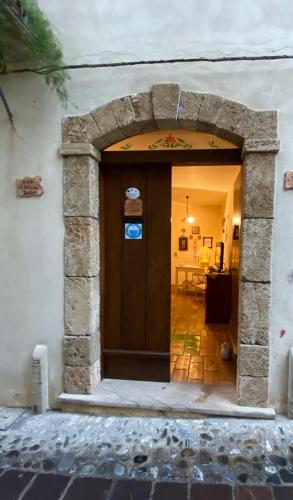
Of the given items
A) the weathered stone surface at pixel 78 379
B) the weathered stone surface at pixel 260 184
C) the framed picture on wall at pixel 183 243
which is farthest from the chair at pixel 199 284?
the weathered stone surface at pixel 260 184

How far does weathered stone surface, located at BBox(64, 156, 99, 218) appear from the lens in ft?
8.09

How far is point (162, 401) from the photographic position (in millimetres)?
2473

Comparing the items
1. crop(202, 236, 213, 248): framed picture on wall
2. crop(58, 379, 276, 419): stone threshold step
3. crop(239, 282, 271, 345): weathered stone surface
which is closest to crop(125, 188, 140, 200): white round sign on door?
crop(239, 282, 271, 345): weathered stone surface

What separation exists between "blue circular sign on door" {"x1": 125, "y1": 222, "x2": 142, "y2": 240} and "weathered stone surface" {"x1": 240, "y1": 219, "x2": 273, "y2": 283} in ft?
2.79

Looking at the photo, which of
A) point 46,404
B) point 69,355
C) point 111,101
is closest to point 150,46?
point 111,101

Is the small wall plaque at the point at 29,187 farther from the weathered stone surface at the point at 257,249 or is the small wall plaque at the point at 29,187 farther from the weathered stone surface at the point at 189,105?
the weathered stone surface at the point at 257,249

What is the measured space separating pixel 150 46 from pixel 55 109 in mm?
828

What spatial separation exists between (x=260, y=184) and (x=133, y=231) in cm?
106

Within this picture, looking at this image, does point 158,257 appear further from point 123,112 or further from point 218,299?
point 218,299

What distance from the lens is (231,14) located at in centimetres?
231

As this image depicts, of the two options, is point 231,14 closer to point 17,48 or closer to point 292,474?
point 17,48

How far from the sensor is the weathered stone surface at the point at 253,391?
2.39 meters

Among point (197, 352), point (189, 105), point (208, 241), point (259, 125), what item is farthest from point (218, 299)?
point (208, 241)

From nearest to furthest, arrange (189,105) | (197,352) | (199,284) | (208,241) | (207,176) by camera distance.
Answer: (189,105), (197,352), (207,176), (199,284), (208,241)
